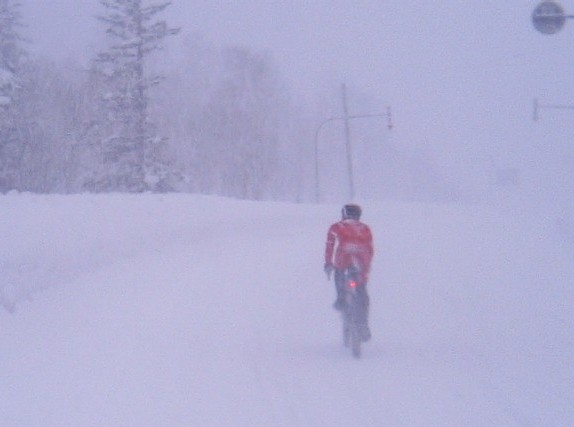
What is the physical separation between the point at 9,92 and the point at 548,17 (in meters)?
30.6

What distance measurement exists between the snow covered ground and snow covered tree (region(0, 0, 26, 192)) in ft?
56.3

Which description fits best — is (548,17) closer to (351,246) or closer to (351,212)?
(351,212)

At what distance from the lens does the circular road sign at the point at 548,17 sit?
12016 millimetres

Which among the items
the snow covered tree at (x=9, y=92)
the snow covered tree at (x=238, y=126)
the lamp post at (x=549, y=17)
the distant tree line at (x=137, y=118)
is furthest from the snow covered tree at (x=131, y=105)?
the lamp post at (x=549, y=17)

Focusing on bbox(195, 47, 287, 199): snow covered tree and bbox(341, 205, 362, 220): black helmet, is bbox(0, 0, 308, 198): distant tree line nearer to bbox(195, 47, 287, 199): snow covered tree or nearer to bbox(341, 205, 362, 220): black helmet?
bbox(195, 47, 287, 199): snow covered tree

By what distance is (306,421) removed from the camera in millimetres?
7703

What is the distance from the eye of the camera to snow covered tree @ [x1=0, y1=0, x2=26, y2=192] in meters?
38.0

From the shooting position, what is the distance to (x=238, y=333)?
12.2 metres

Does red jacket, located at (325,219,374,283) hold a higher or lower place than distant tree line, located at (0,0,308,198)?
lower

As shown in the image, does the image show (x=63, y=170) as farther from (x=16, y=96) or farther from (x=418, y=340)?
(x=418, y=340)

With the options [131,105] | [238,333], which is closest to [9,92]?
[131,105]

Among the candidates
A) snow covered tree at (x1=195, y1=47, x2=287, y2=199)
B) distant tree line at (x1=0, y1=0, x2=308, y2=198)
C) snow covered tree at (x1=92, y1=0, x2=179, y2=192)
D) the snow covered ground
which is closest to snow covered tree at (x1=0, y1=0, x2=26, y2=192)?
distant tree line at (x1=0, y1=0, x2=308, y2=198)

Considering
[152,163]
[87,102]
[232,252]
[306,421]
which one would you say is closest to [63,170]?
[87,102]

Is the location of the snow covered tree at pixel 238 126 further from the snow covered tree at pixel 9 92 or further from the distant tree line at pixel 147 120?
the snow covered tree at pixel 9 92
